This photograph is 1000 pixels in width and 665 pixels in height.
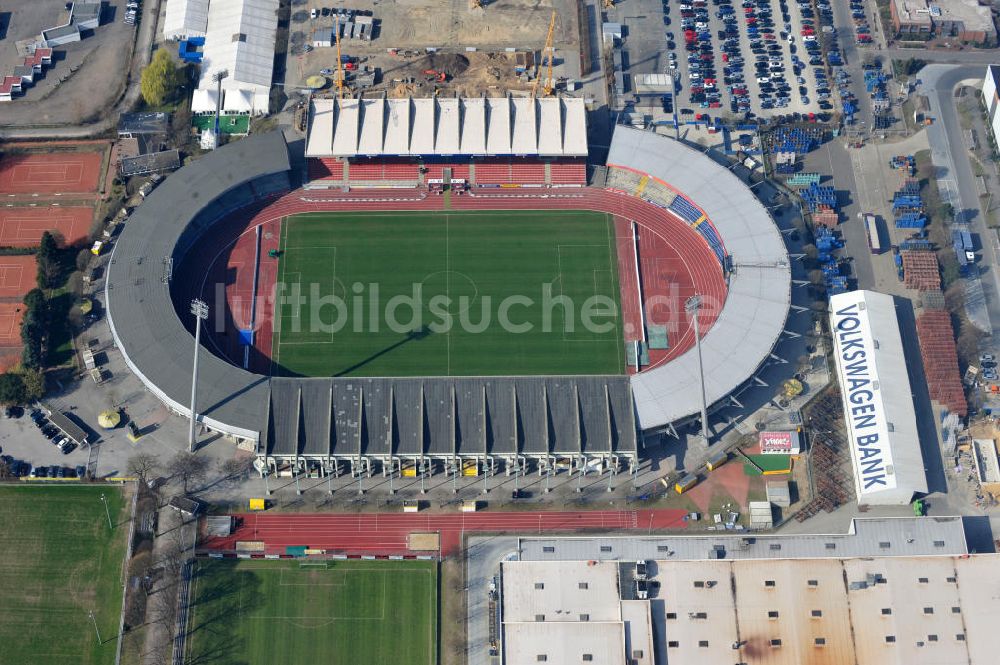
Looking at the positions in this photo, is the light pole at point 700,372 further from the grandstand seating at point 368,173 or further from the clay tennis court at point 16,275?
the clay tennis court at point 16,275

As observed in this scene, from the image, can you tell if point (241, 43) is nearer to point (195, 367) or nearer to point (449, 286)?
point (449, 286)

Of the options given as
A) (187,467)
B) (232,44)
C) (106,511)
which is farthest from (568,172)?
(106,511)

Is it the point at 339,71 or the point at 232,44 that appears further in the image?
the point at 232,44

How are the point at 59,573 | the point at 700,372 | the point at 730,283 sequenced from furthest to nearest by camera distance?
the point at 730,283 < the point at 700,372 < the point at 59,573

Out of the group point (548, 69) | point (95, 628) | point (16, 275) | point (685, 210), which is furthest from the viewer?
point (548, 69)

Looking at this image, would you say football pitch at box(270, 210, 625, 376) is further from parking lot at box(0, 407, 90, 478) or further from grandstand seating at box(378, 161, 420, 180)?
parking lot at box(0, 407, 90, 478)

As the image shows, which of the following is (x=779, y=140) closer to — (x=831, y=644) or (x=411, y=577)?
(x=831, y=644)

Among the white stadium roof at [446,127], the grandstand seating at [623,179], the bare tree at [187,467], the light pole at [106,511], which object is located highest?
the white stadium roof at [446,127]

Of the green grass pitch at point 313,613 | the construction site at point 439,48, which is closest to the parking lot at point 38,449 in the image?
the green grass pitch at point 313,613
